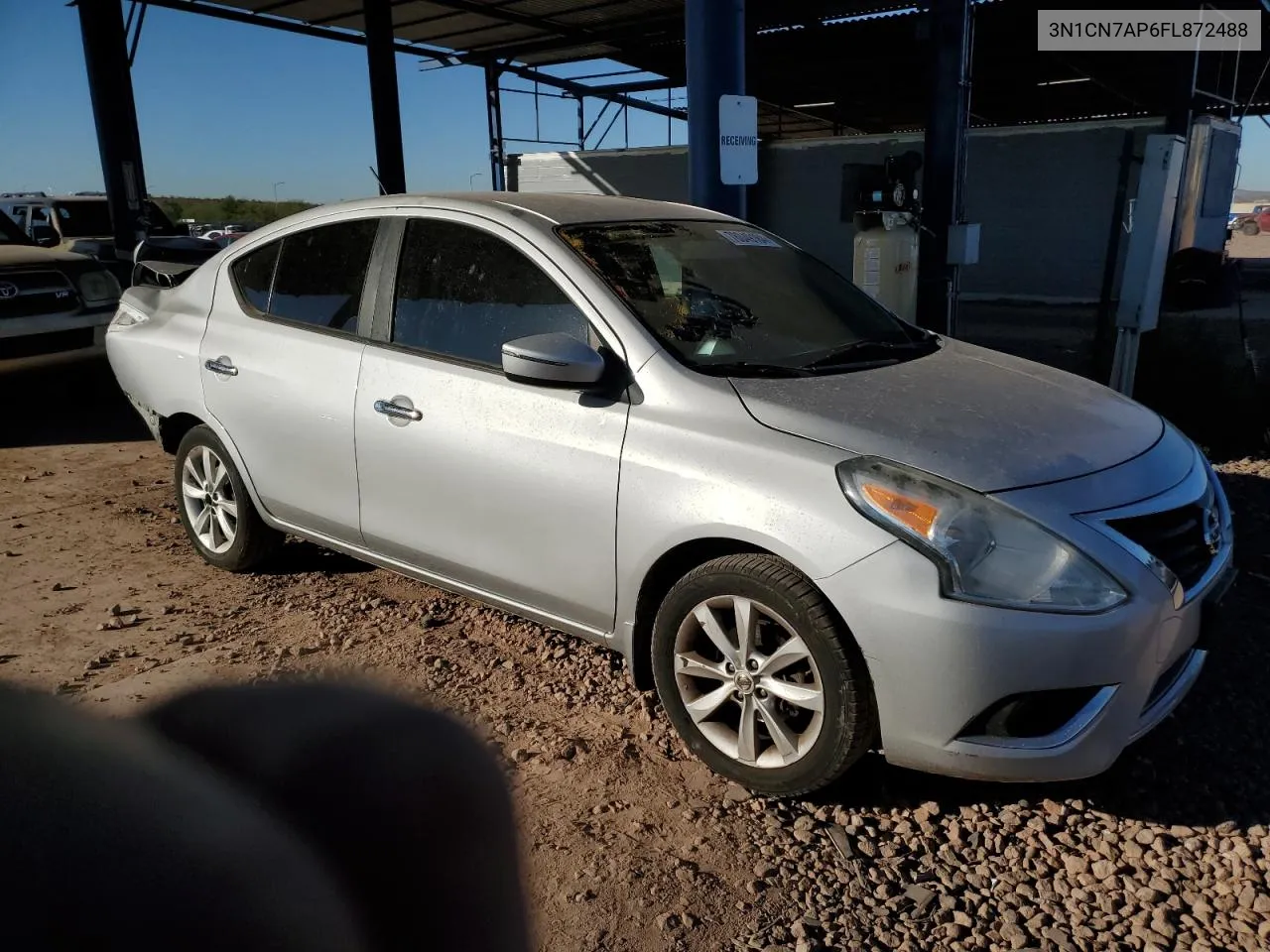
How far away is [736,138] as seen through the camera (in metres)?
6.31

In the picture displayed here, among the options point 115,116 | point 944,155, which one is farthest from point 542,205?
point 115,116

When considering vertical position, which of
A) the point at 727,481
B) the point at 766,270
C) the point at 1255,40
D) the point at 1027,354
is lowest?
the point at 1027,354

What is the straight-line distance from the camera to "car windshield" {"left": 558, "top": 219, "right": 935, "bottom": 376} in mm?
3174

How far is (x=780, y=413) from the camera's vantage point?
2773 millimetres

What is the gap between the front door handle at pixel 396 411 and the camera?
3.41 metres

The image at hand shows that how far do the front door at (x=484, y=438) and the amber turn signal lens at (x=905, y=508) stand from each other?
0.79 metres

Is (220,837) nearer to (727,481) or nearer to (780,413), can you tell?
(727,481)

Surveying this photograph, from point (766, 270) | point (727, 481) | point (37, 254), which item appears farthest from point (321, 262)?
point (37, 254)

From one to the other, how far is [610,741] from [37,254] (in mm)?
7712

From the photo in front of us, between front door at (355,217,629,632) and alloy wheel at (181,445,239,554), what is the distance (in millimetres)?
1037

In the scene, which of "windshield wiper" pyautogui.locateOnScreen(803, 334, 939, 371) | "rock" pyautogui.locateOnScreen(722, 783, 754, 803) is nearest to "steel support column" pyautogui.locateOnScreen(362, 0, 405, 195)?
"windshield wiper" pyautogui.locateOnScreen(803, 334, 939, 371)

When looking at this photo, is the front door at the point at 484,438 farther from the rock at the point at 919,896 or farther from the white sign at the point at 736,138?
the white sign at the point at 736,138

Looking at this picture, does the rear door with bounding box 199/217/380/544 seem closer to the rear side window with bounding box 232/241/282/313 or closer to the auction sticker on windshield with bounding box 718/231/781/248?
the rear side window with bounding box 232/241/282/313

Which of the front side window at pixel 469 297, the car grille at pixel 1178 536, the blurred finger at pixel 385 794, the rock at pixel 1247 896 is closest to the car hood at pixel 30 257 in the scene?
the front side window at pixel 469 297
